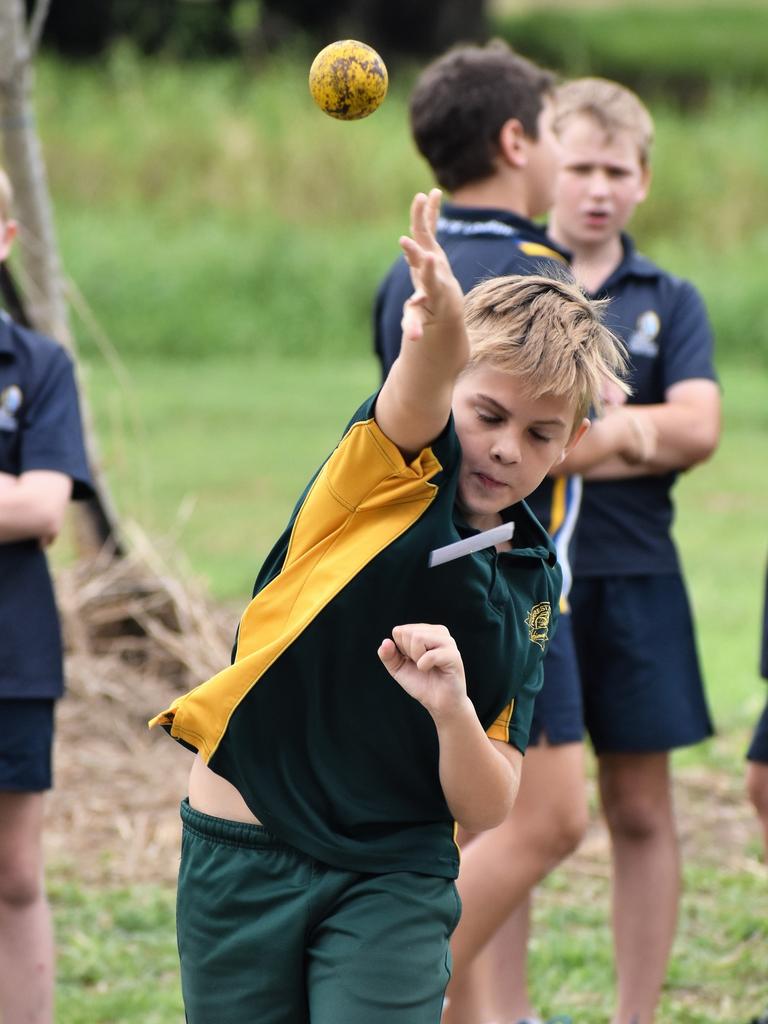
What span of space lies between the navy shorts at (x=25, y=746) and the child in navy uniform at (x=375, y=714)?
91 centimetres

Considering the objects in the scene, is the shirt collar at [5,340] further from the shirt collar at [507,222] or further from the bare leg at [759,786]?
the bare leg at [759,786]

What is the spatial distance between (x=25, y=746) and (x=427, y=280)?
1.76 meters

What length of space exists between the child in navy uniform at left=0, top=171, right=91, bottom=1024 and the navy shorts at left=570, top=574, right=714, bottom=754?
126 cm

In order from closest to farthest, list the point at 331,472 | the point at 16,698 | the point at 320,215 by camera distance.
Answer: the point at 331,472 → the point at 16,698 → the point at 320,215

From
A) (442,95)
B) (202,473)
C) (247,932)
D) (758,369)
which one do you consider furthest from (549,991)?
(758,369)

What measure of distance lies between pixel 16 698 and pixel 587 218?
5.83 ft

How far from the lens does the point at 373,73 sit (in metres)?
2.71

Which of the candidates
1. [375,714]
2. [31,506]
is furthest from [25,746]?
[375,714]

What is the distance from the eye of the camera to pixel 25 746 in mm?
3385

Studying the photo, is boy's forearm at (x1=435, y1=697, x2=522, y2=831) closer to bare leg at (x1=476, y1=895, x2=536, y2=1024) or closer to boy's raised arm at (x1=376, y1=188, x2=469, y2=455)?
boy's raised arm at (x1=376, y1=188, x2=469, y2=455)

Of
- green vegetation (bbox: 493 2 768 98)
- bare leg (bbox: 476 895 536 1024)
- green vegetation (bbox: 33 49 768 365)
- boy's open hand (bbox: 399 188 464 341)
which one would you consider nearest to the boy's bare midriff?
boy's open hand (bbox: 399 188 464 341)

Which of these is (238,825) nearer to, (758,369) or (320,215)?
(758,369)

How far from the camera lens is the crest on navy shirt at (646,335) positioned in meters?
3.84

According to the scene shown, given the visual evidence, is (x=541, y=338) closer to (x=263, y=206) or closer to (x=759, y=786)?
(x=759, y=786)
